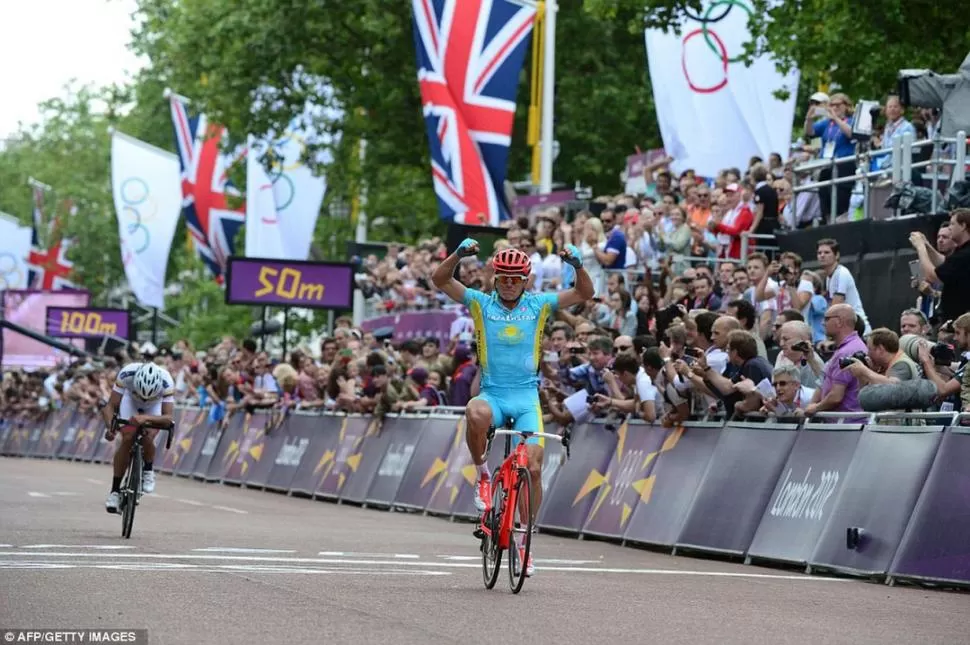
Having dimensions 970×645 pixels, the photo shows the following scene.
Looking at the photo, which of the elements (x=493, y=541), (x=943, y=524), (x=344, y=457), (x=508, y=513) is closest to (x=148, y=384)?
(x=493, y=541)

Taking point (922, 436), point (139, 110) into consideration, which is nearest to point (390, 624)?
point (922, 436)

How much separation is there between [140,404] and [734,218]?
8.28 meters

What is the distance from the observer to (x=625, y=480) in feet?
67.1

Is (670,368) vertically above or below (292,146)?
below

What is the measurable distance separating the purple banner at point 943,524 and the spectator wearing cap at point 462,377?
10.9m

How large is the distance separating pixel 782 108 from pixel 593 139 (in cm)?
1911

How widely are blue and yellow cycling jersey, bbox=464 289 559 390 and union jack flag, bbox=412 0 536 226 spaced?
1764cm

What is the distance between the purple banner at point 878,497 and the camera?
1552cm

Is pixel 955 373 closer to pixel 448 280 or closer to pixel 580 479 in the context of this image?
pixel 448 280

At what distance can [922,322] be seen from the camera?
17.1 meters

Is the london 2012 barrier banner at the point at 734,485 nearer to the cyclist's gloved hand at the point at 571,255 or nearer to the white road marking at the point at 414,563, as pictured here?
the white road marking at the point at 414,563

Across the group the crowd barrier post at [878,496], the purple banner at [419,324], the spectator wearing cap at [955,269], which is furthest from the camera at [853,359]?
the purple banner at [419,324]

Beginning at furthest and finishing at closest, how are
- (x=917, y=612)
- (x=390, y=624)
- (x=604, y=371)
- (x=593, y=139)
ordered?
(x=593, y=139)
(x=604, y=371)
(x=917, y=612)
(x=390, y=624)

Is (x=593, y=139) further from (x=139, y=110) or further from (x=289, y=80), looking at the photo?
(x=139, y=110)
